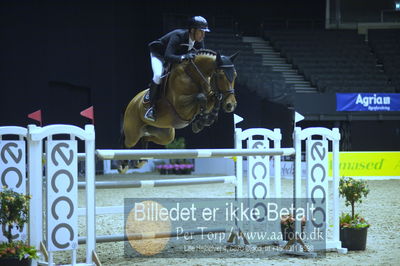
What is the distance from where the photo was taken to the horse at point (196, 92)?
511cm

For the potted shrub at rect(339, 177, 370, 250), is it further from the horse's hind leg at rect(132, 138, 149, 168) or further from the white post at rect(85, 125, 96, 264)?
the white post at rect(85, 125, 96, 264)

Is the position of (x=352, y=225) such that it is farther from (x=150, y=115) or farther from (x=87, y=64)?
(x=87, y=64)

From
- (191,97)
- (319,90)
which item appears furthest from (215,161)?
(191,97)

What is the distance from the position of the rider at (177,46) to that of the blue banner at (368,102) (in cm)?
977

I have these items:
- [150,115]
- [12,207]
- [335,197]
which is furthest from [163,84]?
[12,207]

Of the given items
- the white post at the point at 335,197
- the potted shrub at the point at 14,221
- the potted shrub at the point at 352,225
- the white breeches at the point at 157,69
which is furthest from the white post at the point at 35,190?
the potted shrub at the point at 352,225

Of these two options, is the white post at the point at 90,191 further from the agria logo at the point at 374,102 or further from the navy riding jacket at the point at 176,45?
the agria logo at the point at 374,102

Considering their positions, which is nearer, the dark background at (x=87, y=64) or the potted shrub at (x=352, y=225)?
the potted shrub at (x=352, y=225)

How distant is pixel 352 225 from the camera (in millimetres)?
5137

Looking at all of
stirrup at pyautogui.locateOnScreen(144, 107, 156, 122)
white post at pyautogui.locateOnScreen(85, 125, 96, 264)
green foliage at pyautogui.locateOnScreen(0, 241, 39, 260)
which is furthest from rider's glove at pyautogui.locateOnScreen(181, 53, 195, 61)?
green foliage at pyautogui.locateOnScreen(0, 241, 39, 260)

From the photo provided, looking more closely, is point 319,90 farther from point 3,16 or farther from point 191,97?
point 191,97

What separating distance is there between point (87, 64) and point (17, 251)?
1248 cm

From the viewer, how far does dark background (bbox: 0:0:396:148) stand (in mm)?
14695

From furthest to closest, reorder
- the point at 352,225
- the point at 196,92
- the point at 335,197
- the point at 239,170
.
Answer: the point at 196,92
the point at 239,170
the point at 352,225
the point at 335,197
